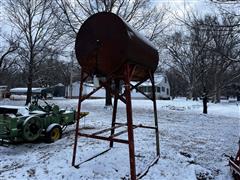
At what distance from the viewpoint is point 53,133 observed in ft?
26.4

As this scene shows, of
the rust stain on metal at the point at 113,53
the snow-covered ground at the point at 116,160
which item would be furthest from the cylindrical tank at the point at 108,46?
the snow-covered ground at the point at 116,160

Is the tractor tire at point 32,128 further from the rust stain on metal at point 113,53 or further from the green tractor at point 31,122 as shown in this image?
the rust stain on metal at point 113,53

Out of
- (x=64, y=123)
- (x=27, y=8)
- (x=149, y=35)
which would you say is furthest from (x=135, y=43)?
(x=27, y=8)

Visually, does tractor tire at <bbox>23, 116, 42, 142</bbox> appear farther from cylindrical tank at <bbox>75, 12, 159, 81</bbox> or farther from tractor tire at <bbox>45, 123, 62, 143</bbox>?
cylindrical tank at <bbox>75, 12, 159, 81</bbox>

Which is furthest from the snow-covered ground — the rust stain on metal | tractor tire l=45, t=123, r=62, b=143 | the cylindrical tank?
the cylindrical tank

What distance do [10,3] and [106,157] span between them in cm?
2289

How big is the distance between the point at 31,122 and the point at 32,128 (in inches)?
8.6

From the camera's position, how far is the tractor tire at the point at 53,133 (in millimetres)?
7801

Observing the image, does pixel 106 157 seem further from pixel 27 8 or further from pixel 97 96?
pixel 97 96

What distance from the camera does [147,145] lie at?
23.6ft

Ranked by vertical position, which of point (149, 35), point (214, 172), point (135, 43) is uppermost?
point (149, 35)

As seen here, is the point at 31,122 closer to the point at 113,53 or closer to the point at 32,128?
the point at 32,128

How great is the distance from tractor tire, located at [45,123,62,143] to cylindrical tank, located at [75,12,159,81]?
10.2ft

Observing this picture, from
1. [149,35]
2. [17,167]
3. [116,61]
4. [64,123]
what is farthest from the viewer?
[149,35]
